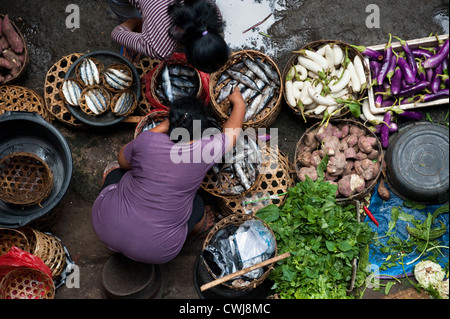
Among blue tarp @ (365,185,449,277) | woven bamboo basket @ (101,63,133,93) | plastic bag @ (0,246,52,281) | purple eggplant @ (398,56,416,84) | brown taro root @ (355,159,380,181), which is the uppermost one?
woven bamboo basket @ (101,63,133,93)

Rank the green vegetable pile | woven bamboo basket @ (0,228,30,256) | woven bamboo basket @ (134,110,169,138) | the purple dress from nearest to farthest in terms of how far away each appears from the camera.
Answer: the purple dress < the green vegetable pile < woven bamboo basket @ (0,228,30,256) < woven bamboo basket @ (134,110,169,138)

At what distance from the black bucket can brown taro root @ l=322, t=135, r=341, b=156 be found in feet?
7.51

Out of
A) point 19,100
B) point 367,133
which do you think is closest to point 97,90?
point 19,100

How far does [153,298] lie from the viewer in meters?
3.99

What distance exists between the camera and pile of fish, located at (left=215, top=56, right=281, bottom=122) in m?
4.20

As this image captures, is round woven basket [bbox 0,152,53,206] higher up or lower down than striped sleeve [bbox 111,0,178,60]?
lower down

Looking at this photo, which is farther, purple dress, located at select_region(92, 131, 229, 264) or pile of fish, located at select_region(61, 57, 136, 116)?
pile of fish, located at select_region(61, 57, 136, 116)

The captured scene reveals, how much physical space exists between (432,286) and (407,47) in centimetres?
221

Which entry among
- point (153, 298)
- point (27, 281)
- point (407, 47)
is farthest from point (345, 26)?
point (27, 281)

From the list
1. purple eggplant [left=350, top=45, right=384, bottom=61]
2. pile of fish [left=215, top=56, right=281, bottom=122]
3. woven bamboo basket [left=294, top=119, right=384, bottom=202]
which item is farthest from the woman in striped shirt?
purple eggplant [left=350, top=45, right=384, bottom=61]

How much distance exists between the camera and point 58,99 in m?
4.32

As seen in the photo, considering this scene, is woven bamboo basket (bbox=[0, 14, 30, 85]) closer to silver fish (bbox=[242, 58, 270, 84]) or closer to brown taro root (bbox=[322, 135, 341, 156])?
silver fish (bbox=[242, 58, 270, 84])

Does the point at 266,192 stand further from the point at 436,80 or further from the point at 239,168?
the point at 436,80

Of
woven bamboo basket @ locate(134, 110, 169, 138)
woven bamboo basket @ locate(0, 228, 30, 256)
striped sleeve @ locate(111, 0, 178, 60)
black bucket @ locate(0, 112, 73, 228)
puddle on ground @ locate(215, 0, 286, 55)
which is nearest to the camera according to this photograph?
striped sleeve @ locate(111, 0, 178, 60)
